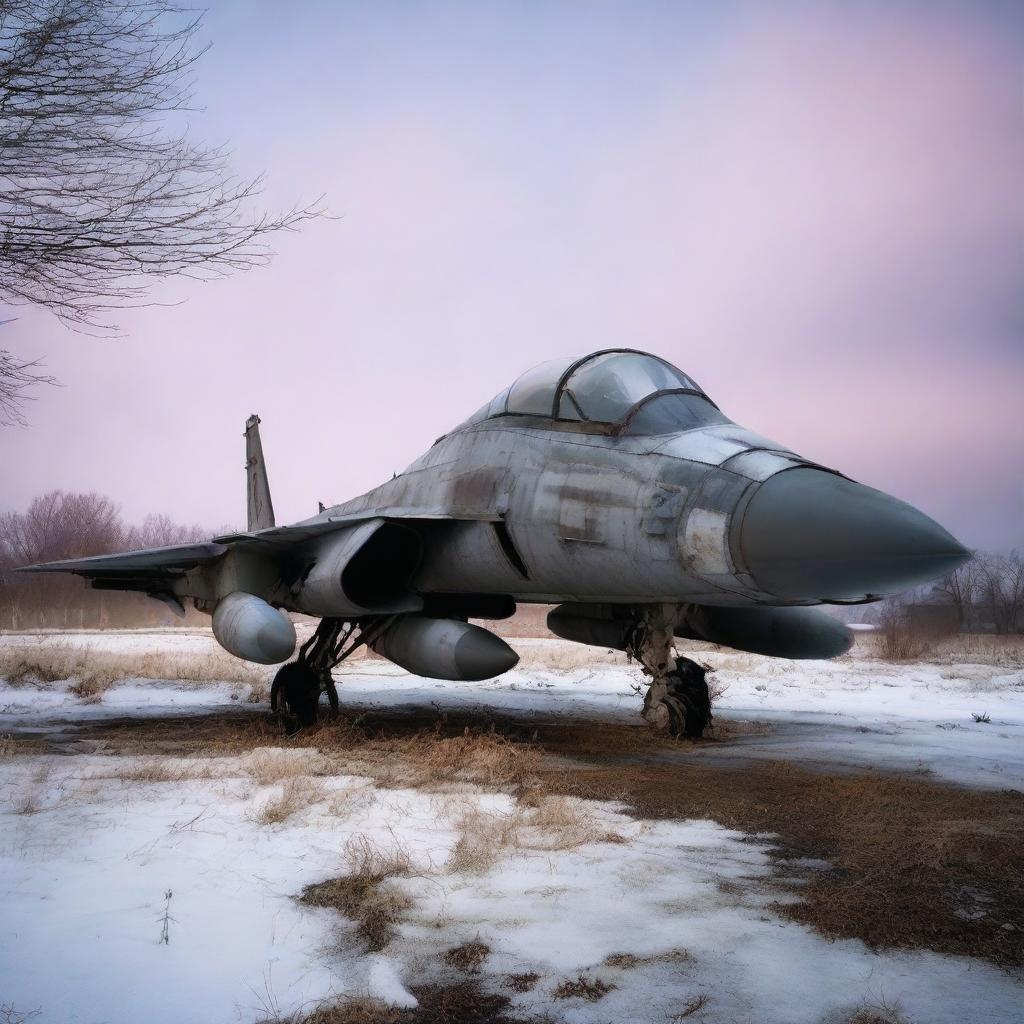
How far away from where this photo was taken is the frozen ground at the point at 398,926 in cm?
210

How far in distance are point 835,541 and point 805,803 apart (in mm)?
1508

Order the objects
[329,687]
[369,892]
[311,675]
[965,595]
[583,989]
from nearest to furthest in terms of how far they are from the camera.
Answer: [583,989] < [369,892] < [311,675] < [329,687] < [965,595]

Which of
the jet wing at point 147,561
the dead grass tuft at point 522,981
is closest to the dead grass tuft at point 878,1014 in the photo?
the dead grass tuft at point 522,981

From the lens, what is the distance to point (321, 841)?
11.5 feet

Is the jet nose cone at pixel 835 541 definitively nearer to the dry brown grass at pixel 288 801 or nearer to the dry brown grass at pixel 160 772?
the dry brown grass at pixel 288 801

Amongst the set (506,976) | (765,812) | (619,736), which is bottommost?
(619,736)

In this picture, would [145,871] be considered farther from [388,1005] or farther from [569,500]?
[569,500]

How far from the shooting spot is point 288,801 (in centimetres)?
397

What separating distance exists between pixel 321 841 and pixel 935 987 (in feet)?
7.87

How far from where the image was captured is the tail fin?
13.2 m

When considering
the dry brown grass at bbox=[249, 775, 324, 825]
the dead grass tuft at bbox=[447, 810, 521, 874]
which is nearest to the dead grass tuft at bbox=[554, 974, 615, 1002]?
the dead grass tuft at bbox=[447, 810, 521, 874]

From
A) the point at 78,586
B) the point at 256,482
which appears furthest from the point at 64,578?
the point at 256,482

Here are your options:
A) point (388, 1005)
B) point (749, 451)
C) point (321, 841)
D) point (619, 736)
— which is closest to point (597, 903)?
point (388, 1005)

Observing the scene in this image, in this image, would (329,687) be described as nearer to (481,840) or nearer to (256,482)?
(481,840)
